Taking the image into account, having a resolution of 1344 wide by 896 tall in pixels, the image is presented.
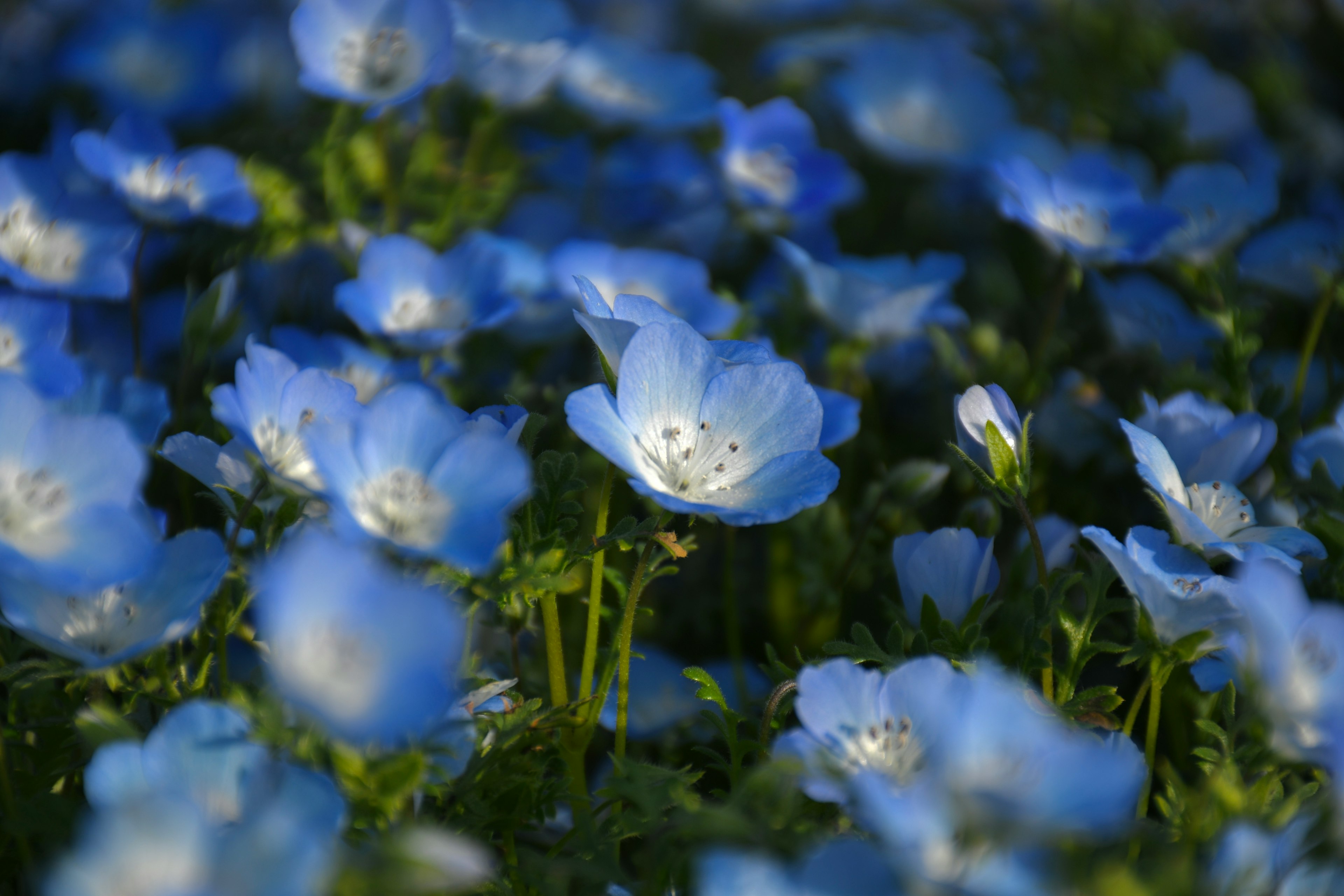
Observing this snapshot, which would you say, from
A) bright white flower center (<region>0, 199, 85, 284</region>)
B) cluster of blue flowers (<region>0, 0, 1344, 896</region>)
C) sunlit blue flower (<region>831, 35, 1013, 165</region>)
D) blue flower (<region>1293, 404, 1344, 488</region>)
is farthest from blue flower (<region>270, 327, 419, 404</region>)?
sunlit blue flower (<region>831, 35, 1013, 165</region>)

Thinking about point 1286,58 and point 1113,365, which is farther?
point 1286,58

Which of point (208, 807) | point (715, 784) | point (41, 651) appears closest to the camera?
point (208, 807)

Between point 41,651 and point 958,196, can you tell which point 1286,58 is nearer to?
point 958,196

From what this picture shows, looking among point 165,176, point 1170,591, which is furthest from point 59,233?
point 1170,591

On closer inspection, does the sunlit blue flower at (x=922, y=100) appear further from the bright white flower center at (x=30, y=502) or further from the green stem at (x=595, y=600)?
the bright white flower center at (x=30, y=502)

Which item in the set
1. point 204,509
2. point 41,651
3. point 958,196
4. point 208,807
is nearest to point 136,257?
point 204,509

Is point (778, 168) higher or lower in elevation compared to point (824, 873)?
lower

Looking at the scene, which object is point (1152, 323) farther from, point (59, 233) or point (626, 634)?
point (59, 233)
